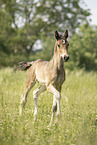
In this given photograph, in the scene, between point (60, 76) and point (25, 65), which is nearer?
point (60, 76)

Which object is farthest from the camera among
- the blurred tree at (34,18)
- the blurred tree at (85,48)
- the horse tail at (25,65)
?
the blurred tree at (34,18)

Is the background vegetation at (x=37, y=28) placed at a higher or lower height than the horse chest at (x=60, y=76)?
higher

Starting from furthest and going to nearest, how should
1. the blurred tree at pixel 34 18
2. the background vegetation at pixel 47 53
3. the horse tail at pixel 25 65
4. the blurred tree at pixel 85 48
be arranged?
the blurred tree at pixel 34 18 → the blurred tree at pixel 85 48 → the horse tail at pixel 25 65 → the background vegetation at pixel 47 53

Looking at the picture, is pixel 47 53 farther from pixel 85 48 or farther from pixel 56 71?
pixel 56 71

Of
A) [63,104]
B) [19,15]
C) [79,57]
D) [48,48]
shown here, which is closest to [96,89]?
[63,104]

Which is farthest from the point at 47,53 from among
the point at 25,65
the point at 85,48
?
the point at 25,65

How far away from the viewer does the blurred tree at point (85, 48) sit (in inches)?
957

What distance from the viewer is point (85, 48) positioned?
26094 millimetres

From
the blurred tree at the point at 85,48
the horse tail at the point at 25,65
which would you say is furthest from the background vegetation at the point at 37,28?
the horse tail at the point at 25,65

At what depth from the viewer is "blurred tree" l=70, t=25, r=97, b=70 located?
24.3 metres

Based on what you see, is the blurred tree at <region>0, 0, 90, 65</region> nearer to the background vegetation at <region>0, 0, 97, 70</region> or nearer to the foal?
the background vegetation at <region>0, 0, 97, 70</region>

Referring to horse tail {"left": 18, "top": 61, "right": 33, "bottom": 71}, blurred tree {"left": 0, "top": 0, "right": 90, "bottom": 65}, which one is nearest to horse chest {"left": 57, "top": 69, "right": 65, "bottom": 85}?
horse tail {"left": 18, "top": 61, "right": 33, "bottom": 71}

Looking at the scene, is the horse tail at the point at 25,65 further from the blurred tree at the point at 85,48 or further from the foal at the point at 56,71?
the blurred tree at the point at 85,48

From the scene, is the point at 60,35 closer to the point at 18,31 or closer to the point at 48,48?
the point at 48,48
